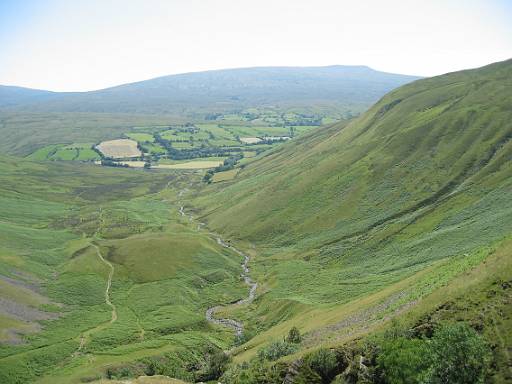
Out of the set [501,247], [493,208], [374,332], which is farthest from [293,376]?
[493,208]

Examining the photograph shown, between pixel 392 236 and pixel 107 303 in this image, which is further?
pixel 392 236

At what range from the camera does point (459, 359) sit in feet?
144

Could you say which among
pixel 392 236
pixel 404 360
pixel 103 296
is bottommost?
pixel 103 296

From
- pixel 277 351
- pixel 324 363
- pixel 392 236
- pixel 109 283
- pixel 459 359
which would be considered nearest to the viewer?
pixel 459 359

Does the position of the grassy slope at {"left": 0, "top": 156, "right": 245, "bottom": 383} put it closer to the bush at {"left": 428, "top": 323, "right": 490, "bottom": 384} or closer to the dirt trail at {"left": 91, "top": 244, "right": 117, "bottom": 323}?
the dirt trail at {"left": 91, "top": 244, "right": 117, "bottom": 323}

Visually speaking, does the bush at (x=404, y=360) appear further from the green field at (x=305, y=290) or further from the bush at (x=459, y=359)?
the bush at (x=459, y=359)

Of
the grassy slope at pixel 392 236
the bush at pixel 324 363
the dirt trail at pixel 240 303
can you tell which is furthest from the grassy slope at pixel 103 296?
the bush at pixel 324 363

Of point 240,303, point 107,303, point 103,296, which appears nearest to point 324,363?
point 240,303

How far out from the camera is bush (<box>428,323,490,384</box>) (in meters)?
43.2

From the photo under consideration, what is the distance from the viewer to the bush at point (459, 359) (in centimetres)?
4316

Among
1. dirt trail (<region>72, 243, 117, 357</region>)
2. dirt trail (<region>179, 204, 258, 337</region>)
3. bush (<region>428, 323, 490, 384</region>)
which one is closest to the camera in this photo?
bush (<region>428, 323, 490, 384</region>)

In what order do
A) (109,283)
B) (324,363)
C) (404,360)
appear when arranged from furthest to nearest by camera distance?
(109,283), (324,363), (404,360)

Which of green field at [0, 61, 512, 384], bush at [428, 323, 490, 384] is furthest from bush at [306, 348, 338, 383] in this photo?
bush at [428, 323, 490, 384]

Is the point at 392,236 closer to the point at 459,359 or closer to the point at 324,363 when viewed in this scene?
the point at 324,363
